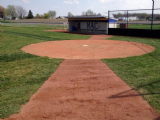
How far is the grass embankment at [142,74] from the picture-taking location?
5.31m

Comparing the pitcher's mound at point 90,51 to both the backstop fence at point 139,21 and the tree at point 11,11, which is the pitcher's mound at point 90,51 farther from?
the tree at point 11,11

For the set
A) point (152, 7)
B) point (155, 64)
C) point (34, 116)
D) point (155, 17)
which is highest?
point (152, 7)

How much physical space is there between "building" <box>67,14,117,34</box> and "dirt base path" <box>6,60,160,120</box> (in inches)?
812

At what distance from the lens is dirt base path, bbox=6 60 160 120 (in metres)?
4.30

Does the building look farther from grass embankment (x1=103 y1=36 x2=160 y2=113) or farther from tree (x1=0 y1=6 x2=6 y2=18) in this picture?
tree (x1=0 y1=6 x2=6 y2=18)

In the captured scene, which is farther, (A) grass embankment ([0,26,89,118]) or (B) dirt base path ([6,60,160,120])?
(A) grass embankment ([0,26,89,118])

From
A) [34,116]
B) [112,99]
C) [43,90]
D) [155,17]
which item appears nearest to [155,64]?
[112,99]

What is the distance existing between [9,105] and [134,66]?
6.17 metres

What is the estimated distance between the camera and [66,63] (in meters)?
9.12

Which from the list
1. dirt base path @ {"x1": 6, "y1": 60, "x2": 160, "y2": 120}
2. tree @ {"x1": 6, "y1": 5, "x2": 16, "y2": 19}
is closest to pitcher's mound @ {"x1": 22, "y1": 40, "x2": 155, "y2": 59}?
dirt base path @ {"x1": 6, "y1": 60, "x2": 160, "y2": 120}

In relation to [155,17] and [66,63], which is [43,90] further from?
[155,17]

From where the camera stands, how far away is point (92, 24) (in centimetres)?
2939

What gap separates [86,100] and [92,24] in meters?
25.6

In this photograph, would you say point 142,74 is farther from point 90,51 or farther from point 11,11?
point 11,11
